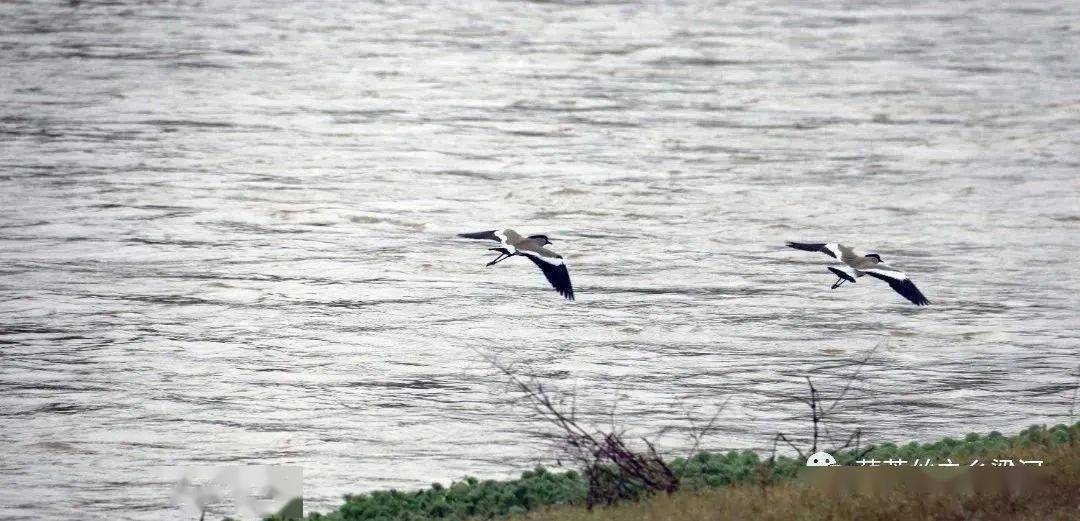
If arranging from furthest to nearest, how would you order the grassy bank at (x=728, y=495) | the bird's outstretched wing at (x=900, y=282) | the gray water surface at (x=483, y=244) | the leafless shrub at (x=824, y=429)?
the bird's outstretched wing at (x=900, y=282), the gray water surface at (x=483, y=244), the leafless shrub at (x=824, y=429), the grassy bank at (x=728, y=495)

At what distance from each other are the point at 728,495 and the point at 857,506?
49 centimetres

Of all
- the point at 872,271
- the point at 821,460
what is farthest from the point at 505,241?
the point at 821,460

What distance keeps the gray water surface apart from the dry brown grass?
1.22 metres

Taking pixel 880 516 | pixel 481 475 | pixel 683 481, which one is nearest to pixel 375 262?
pixel 481 475

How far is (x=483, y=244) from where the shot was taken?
1120cm

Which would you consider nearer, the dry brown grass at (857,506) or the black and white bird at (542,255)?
the dry brown grass at (857,506)

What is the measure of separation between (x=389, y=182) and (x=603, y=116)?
3113 mm

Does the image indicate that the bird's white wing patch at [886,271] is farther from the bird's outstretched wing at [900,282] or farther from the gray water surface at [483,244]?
the gray water surface at [483,244]

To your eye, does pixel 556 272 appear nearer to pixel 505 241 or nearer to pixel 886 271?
pixel 505 241

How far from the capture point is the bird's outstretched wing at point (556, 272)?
8328 millimetres

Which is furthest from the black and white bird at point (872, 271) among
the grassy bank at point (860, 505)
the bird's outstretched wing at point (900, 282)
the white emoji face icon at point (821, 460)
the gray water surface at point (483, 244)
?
the grassy bank at point (860, 505)

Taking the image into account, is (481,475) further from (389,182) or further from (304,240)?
(389,182)

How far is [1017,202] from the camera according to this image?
12047mm

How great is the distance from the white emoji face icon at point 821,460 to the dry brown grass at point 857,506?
0.32 m
